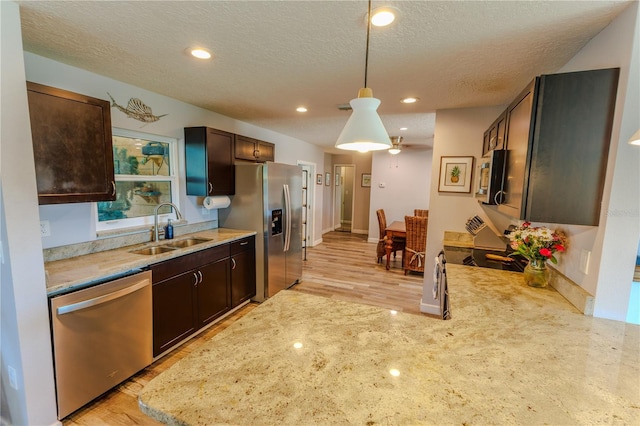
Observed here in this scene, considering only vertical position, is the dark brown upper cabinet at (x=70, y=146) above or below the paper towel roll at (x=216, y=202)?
above

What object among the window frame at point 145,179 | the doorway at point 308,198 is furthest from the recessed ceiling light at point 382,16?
the doorway at point 308,198

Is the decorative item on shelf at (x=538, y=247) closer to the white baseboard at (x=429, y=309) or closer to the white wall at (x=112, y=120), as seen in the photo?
the white baseboard at (x=429, y=309)

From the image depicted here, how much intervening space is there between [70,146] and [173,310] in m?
1.48

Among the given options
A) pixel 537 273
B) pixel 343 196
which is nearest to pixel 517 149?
pixel 537 273

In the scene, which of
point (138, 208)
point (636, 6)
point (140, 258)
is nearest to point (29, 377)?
point (140, 258)

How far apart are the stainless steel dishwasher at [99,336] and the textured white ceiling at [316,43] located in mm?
1570

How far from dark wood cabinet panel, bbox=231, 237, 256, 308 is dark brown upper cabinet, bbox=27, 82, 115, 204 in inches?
56.2

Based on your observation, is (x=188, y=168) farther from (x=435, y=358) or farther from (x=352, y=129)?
(x=435, y=358)

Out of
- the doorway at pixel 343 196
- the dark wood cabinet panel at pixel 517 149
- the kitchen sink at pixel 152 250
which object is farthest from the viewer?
the doorway at pixel 343 196

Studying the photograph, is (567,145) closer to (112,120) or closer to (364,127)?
(364,127)

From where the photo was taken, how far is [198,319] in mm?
2729

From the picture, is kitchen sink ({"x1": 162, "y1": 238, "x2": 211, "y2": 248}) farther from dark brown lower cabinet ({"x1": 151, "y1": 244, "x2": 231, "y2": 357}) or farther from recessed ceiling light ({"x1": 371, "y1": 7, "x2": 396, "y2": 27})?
recessed ceiling light ({"x1": 371, "y1": 7, "x2": 396, "y2": 27})

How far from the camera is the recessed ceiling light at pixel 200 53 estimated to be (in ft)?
5.92

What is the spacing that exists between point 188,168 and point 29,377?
84.9 inches
